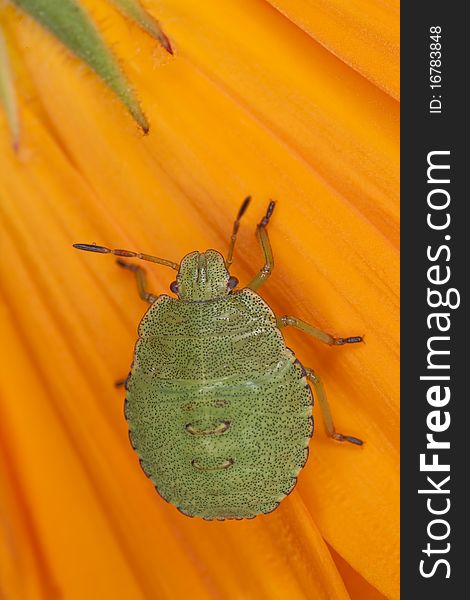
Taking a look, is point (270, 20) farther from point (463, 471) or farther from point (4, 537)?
point (4, 537)

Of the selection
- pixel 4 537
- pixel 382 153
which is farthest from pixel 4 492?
Result: pixel 382 153

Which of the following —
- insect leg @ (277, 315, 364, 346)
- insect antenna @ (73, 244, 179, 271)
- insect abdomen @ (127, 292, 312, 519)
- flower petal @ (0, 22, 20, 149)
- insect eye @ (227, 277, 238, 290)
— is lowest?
insect abdomen @ (127, 292, 312, 519)

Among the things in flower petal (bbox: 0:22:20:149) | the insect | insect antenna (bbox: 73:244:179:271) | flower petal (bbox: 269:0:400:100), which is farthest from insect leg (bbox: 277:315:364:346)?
flower petal (bbox: 0:22:20:149)

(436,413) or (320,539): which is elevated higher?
(436,413)

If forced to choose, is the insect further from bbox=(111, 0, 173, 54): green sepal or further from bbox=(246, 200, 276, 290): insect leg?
bbox=(111, 0, 173, 54): green sepal

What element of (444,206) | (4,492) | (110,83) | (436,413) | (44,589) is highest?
(110,83)

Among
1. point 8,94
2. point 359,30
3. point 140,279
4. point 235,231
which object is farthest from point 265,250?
point 8,94
